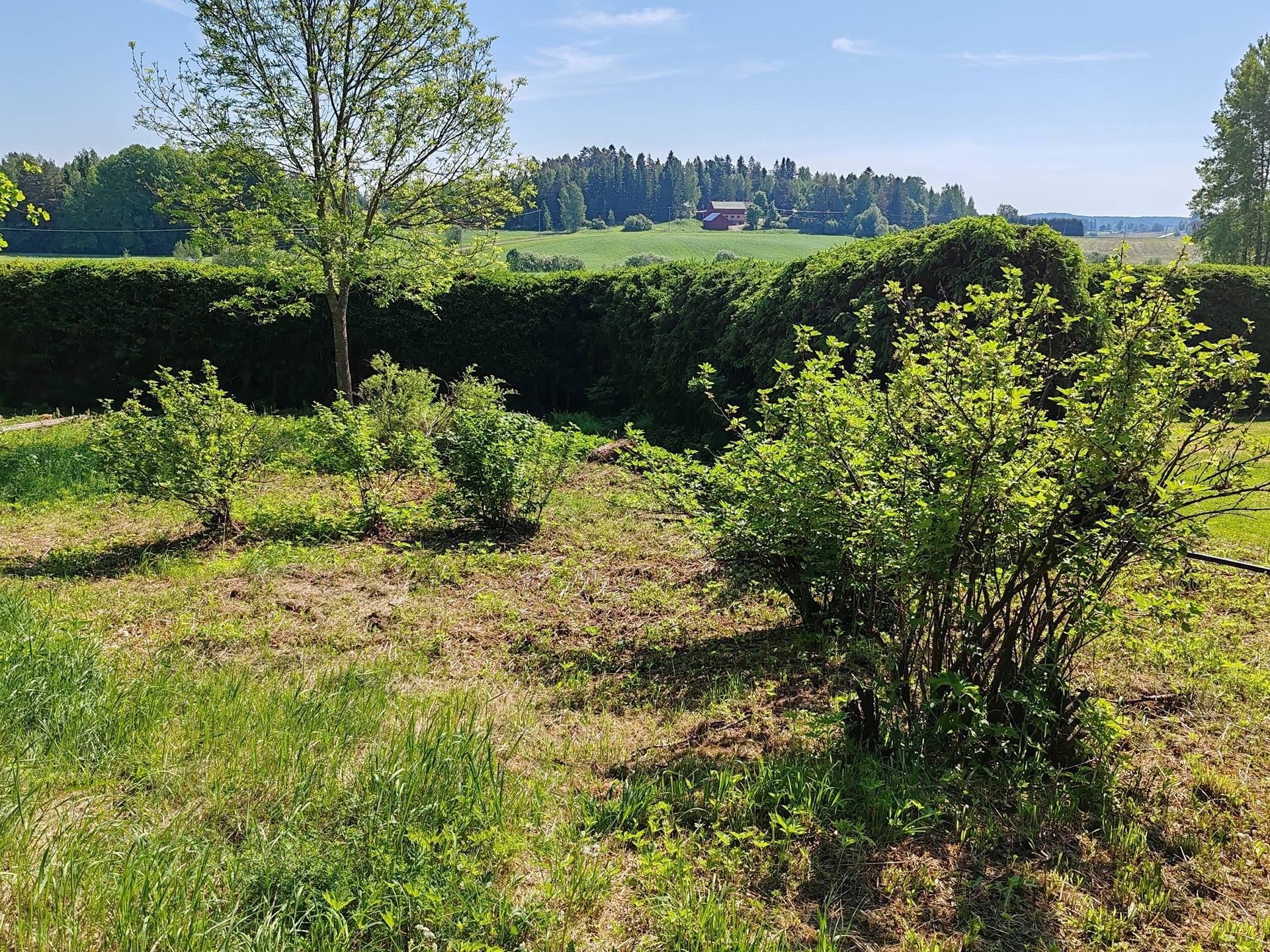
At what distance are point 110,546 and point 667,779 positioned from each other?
5.70 m

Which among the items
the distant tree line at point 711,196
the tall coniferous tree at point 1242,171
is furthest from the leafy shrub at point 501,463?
the distant tree line at point 711,196

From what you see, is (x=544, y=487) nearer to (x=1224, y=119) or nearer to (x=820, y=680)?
(x=820, y=680)

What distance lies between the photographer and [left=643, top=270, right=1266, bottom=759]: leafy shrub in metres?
2.71

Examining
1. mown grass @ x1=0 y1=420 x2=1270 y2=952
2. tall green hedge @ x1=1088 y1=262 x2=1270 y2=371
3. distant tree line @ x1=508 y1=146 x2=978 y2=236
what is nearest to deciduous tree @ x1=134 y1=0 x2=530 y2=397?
mown grass @ x1=0 y1=420 x2=1270 y2=952

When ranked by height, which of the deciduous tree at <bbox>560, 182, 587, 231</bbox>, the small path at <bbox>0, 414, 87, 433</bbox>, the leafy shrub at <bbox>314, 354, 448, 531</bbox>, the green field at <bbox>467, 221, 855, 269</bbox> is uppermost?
the deciduous tree at <bbox>560, 182, 587, 231</bbox>

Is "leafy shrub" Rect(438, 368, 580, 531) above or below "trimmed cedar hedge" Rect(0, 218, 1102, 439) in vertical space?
below

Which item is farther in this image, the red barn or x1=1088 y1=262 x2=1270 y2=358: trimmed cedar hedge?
the red barn

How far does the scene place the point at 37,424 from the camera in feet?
38.5

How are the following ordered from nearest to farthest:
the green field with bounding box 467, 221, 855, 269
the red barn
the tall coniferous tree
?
the tall coniferous tree
the green field with bounding box 467, 221, 855, 269
the red barn

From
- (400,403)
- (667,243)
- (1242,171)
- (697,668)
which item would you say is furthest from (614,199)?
(697,668)

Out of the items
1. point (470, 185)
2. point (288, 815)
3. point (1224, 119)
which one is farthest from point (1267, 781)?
point (1224, 119)

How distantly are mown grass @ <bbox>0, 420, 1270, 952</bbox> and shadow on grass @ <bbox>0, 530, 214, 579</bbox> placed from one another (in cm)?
54

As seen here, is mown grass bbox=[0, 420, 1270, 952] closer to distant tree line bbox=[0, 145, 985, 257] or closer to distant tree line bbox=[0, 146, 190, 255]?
distant tree line bbox=[0, 145, 985, 257]

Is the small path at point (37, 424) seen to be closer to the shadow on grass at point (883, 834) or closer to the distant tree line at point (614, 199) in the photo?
the shadow on grass at point (883, 834)
